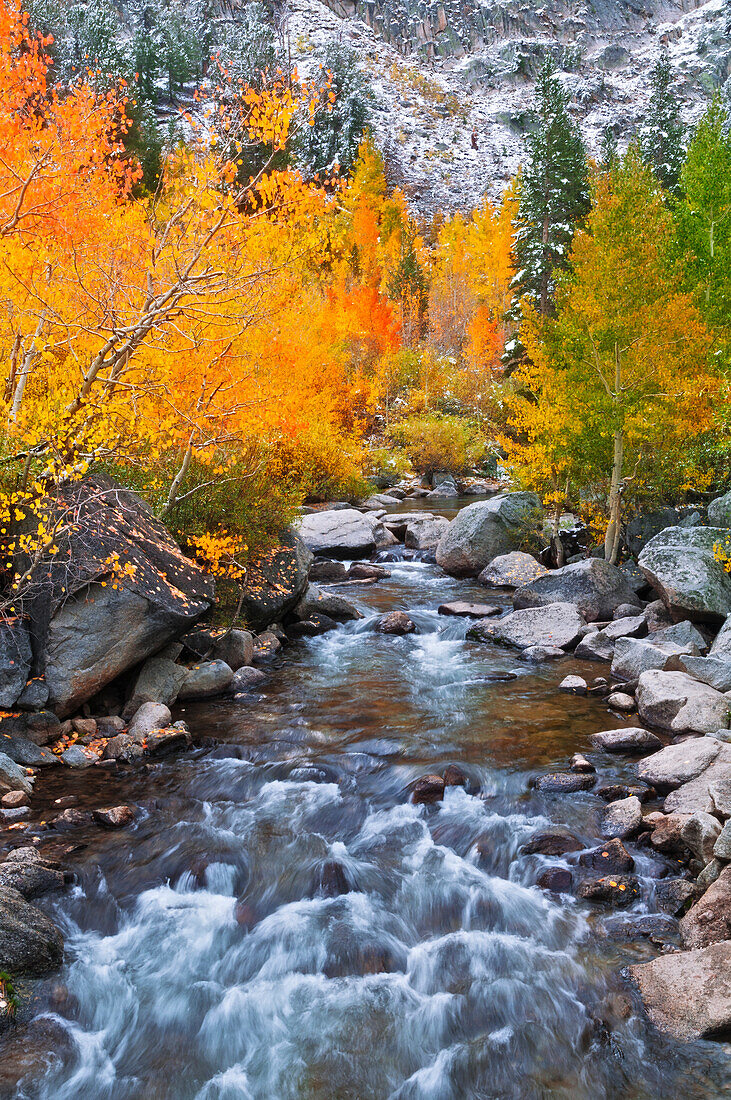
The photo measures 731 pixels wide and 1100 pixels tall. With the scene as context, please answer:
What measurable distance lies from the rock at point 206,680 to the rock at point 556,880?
220 inches

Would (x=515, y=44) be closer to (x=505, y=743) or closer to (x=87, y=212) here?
(x=87, y=212)

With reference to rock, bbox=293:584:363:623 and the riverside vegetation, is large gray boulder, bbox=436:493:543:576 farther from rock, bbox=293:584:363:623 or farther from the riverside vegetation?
rock, bbox=293:584:363:623

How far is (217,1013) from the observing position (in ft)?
15.8

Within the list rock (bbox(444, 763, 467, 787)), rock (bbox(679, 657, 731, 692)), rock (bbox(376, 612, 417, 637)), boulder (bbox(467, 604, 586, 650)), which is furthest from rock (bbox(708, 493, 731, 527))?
rock (bbox(444, 763, 467, 787))

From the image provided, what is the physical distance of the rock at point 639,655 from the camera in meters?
9.97

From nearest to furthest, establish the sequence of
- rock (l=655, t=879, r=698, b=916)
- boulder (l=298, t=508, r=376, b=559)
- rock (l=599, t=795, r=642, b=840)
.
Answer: rock (l=655, t=879, r=698, b=916) → rock (l=599, t=795, r=642, b=840) → boulder (l=298, t=508, r=376, b=559)

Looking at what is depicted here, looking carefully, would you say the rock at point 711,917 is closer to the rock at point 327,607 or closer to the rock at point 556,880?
the rock at point 556,880

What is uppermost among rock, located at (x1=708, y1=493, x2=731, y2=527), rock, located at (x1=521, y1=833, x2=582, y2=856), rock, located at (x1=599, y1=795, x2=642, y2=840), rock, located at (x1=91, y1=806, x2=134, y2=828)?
rock, located at (x1=708, y1=493, x2=731, y2=527)

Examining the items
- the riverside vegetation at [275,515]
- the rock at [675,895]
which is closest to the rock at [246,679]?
the riverside vegetation at [275,515]

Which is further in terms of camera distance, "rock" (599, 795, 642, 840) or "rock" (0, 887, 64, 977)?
"rock" (599, 795, 642, 840)

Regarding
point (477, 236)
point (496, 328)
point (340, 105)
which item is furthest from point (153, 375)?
point (340, 105)

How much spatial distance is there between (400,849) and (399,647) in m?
6.02

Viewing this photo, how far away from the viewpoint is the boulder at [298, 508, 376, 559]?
18.5 metres

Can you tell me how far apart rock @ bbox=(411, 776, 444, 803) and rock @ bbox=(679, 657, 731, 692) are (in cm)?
410
